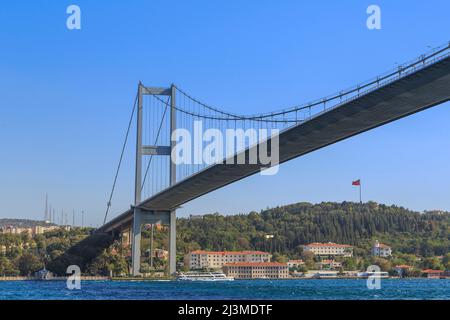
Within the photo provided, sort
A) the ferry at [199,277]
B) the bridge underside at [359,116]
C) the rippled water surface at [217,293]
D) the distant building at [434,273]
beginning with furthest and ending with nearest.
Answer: the distant building at [434,273] → the ferry at [199,277] → the rippled water surface at [217,293] → the bridge underside at [359,116]

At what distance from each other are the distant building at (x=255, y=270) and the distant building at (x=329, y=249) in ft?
32.9

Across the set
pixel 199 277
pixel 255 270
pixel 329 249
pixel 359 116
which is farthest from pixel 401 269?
pixel 359 116

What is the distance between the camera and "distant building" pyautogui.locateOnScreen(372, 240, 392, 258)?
73.1 m

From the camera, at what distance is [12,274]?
6278 cm

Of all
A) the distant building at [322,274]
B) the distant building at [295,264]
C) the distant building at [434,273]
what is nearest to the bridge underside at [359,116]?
the distant building at [322,274]

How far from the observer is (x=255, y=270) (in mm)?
69812

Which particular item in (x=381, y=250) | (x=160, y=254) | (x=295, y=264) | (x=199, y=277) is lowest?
(x=199, y=277)

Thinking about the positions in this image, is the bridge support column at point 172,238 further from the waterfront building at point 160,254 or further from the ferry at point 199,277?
the waterfront building at point 160,254

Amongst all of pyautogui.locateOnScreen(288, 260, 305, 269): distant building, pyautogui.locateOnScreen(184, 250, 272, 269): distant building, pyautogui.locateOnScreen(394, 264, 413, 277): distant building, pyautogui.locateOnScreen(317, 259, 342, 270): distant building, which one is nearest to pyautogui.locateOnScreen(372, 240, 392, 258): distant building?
pyautogui.locateOnScreen(394, 264, 413, 277): distant building

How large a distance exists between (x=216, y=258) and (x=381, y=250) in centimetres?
1638

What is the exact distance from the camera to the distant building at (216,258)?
7081 cm

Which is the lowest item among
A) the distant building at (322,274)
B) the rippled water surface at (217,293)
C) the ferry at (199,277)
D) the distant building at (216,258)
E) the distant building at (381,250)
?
the distant building at (322,274)

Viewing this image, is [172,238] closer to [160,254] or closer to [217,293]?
[217,293]
